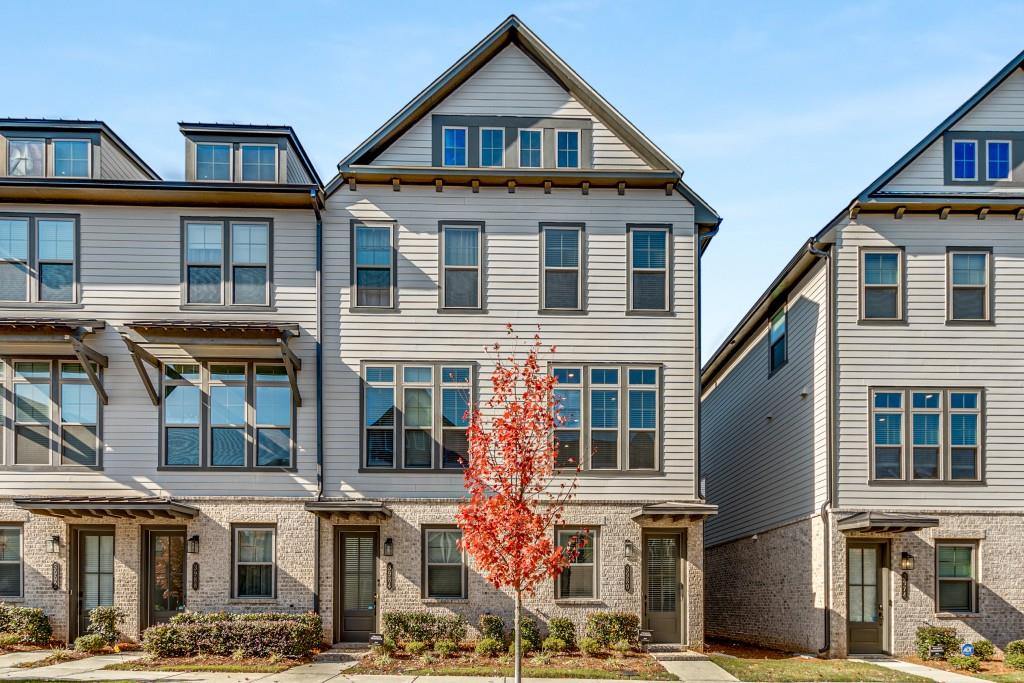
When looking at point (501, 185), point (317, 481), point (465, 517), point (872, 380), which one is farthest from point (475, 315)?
point (872, 380)

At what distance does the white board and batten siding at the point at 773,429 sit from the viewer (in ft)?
61.1

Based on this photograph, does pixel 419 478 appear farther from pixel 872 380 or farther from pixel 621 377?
pixel 872 380

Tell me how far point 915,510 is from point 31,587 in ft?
60.4

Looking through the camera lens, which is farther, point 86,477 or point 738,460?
point 738,460

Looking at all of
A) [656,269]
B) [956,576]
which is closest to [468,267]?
[656,269]

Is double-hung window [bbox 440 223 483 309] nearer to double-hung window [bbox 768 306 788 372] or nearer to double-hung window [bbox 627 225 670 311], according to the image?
double-hung window [bbox 627 225 670 311]

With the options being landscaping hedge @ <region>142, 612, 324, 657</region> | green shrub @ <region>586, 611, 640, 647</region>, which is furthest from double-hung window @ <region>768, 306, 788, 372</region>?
landscaping hedge @ <region>142, 612, 324, 657</region>

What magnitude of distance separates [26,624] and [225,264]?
27.2 feet

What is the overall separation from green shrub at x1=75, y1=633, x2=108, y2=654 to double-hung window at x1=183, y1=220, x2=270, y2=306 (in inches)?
274

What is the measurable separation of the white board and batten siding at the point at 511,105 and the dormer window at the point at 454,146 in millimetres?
374

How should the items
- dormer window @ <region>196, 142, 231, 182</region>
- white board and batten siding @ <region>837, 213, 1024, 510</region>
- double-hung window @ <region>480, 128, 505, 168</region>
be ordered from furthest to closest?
dormer window @ <region>196, 142, 231, 182</region>, double-hung window @ <region>480, 128, 505, 168</region>, white board and batten siding @ <region>837, 213, 1024, 510</region>

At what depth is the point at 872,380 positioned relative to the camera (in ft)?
58.6

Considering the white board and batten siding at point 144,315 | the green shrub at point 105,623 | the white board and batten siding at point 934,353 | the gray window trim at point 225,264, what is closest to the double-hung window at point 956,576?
the white board and batten siding at point 934,353

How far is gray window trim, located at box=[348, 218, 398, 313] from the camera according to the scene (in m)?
18.3
